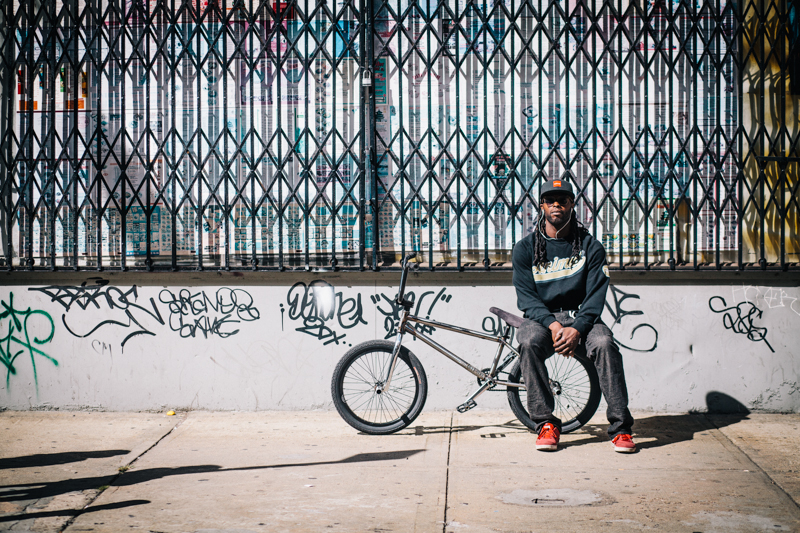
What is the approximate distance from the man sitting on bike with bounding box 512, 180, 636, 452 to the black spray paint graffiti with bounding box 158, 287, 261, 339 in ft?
6.93

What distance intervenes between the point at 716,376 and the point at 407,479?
2.77m

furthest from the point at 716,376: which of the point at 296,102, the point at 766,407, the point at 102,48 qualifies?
the point at 102,48

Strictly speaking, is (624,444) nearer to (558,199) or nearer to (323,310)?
(558,199)

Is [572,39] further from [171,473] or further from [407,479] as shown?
[171,473]

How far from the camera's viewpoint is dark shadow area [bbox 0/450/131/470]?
4.33 meters

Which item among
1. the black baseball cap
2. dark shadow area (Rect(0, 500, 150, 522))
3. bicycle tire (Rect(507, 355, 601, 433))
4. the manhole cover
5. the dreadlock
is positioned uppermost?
the black baseball cap

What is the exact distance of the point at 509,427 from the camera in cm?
514

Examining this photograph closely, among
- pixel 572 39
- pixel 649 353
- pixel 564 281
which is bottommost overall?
pixel 649 353

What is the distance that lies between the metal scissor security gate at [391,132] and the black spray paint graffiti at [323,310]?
8.3 inches

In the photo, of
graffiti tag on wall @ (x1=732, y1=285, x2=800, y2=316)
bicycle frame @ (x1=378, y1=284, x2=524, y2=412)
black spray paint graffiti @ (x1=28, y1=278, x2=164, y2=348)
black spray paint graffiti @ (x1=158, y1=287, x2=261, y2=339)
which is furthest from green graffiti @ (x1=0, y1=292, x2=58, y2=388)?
graffiti tag on wall @ (x1=732, y1=285, x2=800, y2=316)

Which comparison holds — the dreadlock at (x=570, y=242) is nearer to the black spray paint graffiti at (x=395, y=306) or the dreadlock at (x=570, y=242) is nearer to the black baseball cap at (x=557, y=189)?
the black baseball cap at (x=557, y=189)

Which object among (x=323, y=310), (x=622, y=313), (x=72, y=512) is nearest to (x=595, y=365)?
(x=622, y=313)

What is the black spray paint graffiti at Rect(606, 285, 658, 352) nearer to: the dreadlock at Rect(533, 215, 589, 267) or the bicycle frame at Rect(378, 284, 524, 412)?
the dreadlock at Rect(533, 215, 589, 267)

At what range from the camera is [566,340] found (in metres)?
4.59
